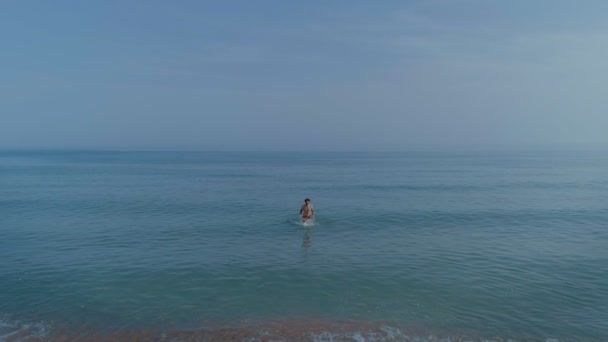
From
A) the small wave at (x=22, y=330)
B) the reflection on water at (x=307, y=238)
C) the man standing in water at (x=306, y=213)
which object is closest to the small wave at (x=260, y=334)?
the small wave at (x=22, y=330)

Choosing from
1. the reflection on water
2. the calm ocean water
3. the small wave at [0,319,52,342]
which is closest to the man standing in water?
the calm ocean water

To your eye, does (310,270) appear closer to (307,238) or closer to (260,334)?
(307,238)

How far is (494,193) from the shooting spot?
53.9 m

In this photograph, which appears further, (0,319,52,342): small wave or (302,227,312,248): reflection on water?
(302,227,312,248): reflection on water

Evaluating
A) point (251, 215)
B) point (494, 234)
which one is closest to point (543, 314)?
point (494, 234)

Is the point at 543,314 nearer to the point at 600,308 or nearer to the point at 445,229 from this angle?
the point at 600,308

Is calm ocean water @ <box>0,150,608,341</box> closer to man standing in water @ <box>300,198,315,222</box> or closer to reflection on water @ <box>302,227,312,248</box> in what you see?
reflection on water @ <box>302,227,312,248</box>

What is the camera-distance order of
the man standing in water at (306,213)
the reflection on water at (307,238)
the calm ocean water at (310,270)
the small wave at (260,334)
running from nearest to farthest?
the small wave at (260,334) → the calm ocean water at (310,270) → the reflection on water at (307,238) → the man standing in water at (306,213)

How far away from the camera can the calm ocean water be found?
54.7ft

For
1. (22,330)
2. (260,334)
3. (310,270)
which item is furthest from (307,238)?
(22,330)

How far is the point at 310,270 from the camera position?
75.7ft

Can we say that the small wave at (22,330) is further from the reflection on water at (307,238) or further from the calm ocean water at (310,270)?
the reflection on water at (307,238)

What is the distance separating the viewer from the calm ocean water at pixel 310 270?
16688 mm

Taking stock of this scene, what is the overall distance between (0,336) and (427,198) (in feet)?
139
